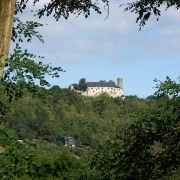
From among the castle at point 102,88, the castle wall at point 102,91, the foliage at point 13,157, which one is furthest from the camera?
the castle at point 102,88

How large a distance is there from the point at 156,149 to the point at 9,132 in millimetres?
3709

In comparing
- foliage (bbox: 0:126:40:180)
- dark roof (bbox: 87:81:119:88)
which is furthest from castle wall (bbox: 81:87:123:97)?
foliage (bbox: 0:126:40:180)

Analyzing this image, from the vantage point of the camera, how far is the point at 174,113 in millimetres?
6391

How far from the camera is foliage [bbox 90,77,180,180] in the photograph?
640cm

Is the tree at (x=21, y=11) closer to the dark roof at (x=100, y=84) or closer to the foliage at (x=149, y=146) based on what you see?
the foliage at (x=149, y=146)

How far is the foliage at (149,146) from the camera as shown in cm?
640

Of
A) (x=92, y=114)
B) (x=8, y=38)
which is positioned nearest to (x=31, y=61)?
(x=8, y=38)

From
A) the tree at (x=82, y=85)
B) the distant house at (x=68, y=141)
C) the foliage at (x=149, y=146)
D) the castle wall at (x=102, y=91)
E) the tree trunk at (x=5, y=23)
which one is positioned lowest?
the distant house at (x=68, y=141)

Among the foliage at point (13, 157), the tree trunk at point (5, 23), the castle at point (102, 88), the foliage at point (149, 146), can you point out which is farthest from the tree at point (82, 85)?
the foliage at point (13, 157)

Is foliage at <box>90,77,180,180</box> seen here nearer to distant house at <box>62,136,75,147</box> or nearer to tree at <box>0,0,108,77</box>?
tree at <box>0,0,108,77</box>

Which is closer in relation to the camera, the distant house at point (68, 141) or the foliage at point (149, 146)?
the foliage at point (149, 146)

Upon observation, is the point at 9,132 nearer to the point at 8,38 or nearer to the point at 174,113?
the point at 8,38

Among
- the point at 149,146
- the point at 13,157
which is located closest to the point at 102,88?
the point at 149,146

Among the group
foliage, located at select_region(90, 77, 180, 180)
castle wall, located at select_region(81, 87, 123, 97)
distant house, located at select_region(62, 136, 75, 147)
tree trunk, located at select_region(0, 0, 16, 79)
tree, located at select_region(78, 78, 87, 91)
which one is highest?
tree, located at select_region(78, 78, 87, 91)
